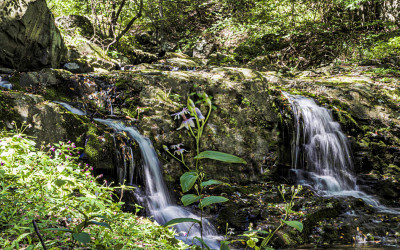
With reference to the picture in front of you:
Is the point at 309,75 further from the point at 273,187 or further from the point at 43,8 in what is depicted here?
the point at 43,8

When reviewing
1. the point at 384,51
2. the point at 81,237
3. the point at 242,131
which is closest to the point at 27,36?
the point at 242,131

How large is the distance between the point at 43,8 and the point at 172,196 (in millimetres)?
6117

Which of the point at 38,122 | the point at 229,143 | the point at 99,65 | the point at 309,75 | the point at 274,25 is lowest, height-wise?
the point at 229,143

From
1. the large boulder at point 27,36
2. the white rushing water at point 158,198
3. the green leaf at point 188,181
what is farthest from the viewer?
the large boulder at point 27,36

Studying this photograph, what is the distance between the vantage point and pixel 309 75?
40.0 ft

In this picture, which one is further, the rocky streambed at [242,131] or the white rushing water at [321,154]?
the white rushing water at [321,154]

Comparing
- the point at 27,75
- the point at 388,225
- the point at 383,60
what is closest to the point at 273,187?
the point at 388,225

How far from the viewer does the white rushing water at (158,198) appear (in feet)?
14.4

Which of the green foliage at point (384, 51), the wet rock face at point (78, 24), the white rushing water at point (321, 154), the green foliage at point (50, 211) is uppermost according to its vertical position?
the wet rock face at point (78, 24)

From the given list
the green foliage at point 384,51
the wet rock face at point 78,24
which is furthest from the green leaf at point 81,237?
the green foliage at point 384,51

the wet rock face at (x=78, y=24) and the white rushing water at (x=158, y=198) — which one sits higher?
the wet rock face at (x=78, y=24)

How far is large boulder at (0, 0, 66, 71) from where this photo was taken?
20.4 ft

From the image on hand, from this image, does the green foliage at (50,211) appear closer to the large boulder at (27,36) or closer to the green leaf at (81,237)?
the green leaf at (81,237)

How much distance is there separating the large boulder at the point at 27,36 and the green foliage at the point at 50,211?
478 centimetres
